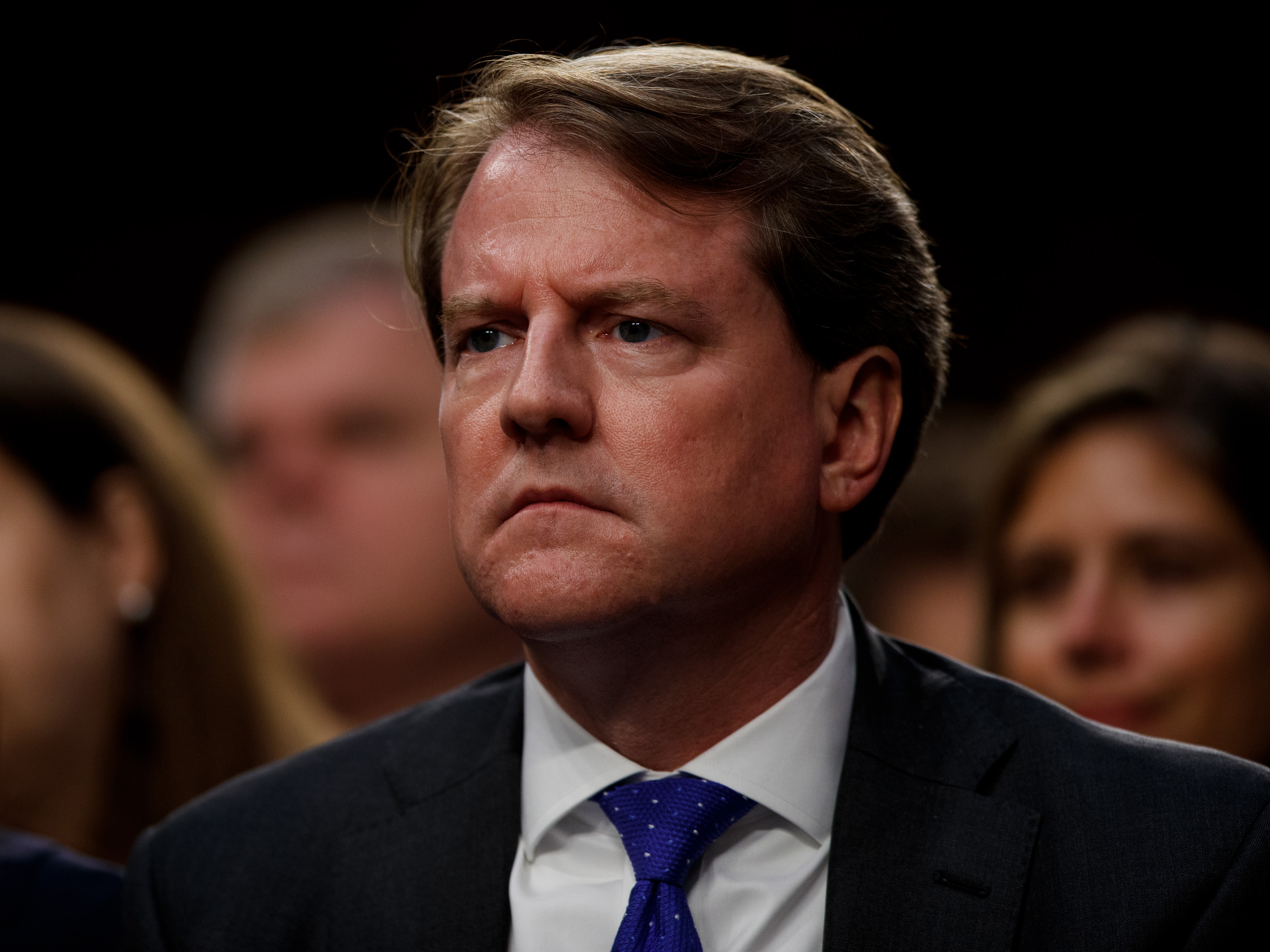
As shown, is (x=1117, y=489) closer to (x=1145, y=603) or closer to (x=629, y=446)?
(x=1145, y=603)

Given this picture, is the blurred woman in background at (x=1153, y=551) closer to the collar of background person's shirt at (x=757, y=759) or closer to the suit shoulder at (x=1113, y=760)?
the suit shoulder at (x=1113, y=760)

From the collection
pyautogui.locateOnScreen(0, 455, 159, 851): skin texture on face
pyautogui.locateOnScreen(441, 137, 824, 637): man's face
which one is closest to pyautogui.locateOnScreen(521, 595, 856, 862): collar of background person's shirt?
pyautogui.locateOnScreen(441, 137, 824, 637): man's face

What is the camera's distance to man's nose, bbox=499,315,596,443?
1954 millimetres

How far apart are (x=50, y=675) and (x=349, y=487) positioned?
1061mm

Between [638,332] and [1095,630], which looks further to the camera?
[1095,630]

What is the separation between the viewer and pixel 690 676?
6.99 ft

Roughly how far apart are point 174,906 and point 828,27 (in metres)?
2.90

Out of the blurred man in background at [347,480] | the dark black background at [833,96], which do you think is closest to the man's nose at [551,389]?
the dark black background at [833,96]

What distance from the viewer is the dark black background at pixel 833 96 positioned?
3.85 meters

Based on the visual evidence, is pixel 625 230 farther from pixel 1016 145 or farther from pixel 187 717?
pixel 1016 145

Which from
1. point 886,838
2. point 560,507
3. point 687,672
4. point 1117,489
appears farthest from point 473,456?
point 1117,489

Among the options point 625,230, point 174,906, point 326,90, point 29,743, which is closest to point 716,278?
point 625,230

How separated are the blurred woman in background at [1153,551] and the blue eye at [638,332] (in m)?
1.80

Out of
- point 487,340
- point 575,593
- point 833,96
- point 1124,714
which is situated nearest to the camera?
point 575,593
